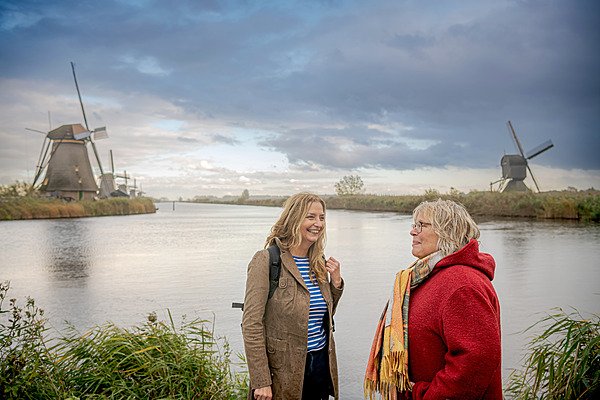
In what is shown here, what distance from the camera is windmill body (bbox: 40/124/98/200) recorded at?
38.3 meters

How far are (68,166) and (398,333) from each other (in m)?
41.1

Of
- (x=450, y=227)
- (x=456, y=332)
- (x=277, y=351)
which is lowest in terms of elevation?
(x=277, y=351)

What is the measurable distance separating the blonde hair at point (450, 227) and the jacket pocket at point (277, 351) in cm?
87

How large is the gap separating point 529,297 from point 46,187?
38387 millimetres

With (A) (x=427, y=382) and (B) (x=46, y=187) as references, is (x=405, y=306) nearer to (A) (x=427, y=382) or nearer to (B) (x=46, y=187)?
(A) (x=427, y=382)

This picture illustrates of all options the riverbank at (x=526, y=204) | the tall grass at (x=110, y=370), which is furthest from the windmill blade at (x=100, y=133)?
the tall grass at (x=110, y=370)

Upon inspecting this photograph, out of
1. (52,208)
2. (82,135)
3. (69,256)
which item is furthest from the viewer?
(82,135)

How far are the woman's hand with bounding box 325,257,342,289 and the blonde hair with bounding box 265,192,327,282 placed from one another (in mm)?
24

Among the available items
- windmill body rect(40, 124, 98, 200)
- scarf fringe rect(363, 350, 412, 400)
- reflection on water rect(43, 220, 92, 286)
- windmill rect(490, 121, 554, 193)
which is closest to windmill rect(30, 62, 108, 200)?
windmill body rect(40, 124, 98, 200)

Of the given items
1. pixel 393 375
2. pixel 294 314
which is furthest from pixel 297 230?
pixel 393 375

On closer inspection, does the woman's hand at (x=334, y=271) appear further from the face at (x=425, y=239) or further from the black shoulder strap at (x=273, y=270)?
the face at (x=425, y=239)

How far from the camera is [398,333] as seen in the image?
175cm

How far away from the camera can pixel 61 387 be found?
9.44ft

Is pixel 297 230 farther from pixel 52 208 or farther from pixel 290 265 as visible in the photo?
pixel 52 208
